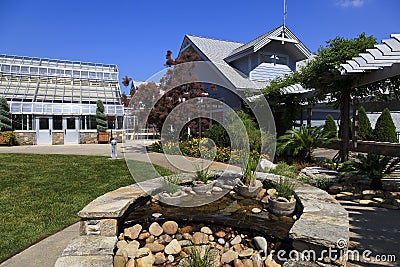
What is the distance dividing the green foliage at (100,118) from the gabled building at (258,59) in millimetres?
7891

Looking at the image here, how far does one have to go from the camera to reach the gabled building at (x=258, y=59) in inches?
530

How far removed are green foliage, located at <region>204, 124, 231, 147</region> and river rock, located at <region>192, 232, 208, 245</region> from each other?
6768mm

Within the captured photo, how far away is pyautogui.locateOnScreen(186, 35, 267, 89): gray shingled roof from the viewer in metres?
13.0

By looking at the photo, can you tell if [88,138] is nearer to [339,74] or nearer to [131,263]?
[339,74]

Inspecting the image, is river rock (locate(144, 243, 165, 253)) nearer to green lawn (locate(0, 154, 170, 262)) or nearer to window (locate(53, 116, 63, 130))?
green lawn (locate(0, 154, 170, 262))

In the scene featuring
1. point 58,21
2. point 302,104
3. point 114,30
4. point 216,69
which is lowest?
point 302,104

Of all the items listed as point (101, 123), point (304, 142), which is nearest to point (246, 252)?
point (304, 142)

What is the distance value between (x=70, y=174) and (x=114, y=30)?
7358 millimetres

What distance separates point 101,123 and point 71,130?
206cm

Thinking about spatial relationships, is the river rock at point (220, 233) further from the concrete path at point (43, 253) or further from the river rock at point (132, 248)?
the concrete path at point (43, 253)

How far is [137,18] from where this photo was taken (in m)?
10.8

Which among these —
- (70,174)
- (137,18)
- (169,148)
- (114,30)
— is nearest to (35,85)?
(114,30)

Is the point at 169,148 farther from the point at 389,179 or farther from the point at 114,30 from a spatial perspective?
the point at 389,179

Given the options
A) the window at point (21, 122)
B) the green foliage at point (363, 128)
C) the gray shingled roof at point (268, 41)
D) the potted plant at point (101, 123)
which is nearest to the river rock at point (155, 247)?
the gray shingled roof at point (268, 41)
